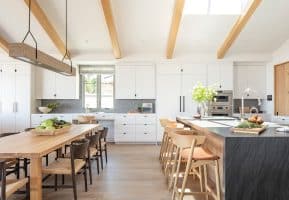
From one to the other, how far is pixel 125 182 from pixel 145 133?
398cm

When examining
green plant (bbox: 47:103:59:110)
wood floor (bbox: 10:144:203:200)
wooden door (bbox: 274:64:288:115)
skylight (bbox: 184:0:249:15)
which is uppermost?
skylight (bbox: 184:0:249:15)

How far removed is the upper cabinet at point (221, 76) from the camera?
833 cm

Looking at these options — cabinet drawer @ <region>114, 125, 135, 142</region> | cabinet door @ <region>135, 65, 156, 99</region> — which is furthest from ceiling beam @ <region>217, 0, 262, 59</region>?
cabinet drawer @ <region>114, 125, 135, 142</region>

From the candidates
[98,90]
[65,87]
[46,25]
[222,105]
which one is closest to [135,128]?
[98,90]

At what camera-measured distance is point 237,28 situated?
6.79 m

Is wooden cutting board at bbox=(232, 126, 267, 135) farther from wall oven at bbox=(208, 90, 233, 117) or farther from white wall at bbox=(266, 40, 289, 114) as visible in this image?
white wall at bbox=(266, 40, 289, 114)

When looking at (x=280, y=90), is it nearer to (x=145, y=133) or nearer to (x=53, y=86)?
(x=145, y=133)

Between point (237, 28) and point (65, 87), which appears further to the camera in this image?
point (65, 87)

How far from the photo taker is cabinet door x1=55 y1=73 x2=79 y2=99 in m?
8.59

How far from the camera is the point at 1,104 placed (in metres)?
8.22

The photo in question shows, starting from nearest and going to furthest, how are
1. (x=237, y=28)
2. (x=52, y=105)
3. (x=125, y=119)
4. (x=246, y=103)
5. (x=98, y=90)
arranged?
(x=237, y=28)
(x=125, y=119)
(x=52, y=105)
(x=246, y=103)
(x=98, y=90)

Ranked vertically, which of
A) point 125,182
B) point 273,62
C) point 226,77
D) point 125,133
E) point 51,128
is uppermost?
point 273,62

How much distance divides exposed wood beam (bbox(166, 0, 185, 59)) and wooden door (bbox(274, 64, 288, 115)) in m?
3.05

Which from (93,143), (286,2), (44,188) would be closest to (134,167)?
(93,143)
